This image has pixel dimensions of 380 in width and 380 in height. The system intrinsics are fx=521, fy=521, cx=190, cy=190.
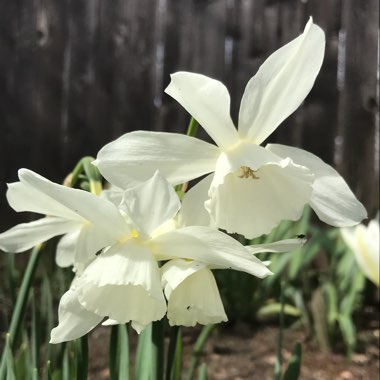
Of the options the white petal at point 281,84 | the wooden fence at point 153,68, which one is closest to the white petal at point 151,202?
the white petal at point 281,84

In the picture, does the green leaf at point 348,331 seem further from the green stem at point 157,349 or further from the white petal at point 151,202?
the white petal at point 151,202

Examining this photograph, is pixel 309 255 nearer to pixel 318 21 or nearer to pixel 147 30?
pixel 318 21

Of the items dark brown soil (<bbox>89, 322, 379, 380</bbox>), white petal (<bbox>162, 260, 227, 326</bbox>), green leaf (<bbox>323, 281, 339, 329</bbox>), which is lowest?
dark brown soil (<bbox>89, 322, 379, 380</bbox>)

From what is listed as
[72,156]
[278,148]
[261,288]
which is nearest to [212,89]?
[278,148]

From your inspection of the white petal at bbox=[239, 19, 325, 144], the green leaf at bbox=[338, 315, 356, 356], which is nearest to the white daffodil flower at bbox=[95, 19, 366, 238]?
the white petal at bbox=[239, 19, 325, 144]

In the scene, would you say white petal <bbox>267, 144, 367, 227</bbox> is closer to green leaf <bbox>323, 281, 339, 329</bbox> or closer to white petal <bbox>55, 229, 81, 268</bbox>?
white petal <bbox>55, 229, 81, 268</bbox>

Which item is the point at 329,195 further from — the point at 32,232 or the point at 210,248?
the point at 32,232

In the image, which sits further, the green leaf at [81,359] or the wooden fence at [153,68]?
the wooden fence at [153,68]
